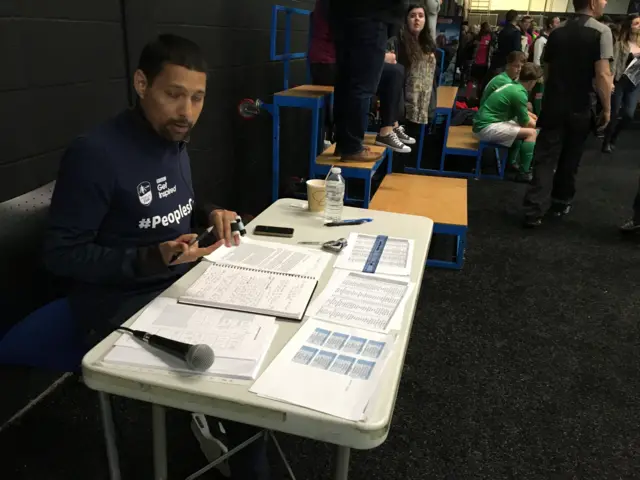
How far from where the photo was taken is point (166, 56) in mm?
1250

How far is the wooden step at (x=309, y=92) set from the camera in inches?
121

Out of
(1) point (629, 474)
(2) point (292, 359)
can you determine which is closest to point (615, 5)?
(1) point (629, 474)

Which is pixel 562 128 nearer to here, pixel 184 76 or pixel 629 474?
pixel 629 474

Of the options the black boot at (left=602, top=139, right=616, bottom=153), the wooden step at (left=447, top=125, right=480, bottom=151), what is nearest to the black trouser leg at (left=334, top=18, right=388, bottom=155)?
the wooden step at (left=447, top=125, right=480, bottom=151)

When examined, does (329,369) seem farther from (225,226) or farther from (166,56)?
(166,56)

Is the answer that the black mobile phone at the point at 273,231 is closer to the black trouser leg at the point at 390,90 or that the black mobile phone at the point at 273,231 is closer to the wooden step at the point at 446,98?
the black trouser leg at the point at 390,90

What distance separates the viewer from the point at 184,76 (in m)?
1.26

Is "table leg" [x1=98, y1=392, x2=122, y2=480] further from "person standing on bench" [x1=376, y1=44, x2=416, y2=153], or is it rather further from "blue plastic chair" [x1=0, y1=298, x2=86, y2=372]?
"person standing on bench" [x1=376, y1=44, x2=416, y2=153]

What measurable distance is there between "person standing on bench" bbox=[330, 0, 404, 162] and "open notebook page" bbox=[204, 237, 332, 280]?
1.37 meters

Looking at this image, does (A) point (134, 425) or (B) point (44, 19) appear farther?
(A) point (134, 425)

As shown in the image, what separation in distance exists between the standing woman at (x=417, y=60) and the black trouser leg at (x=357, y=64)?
5.14 ft

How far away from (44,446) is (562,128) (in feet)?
11.2

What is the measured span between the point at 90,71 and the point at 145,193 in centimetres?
76

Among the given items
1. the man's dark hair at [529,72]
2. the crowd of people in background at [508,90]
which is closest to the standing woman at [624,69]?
the crowd of people in background at [508,90]
